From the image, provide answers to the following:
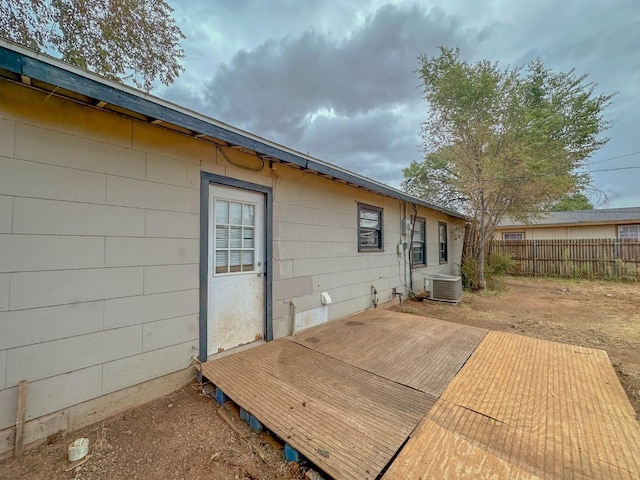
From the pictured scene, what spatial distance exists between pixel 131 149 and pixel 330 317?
361 cm

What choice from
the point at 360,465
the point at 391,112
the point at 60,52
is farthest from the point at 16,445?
the point at 391,112

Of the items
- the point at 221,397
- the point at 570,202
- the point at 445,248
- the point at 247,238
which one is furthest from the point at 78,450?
the point at 570,202

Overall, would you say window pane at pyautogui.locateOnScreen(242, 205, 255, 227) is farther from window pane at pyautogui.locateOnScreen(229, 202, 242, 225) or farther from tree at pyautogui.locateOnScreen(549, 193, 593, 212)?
tree at pyautogui.locateOnScreen(549, 193, 593, 212)

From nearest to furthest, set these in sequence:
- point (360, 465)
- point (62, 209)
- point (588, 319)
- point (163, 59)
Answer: point (360, 465) < point (62, 209) < point (588, 319) < point (163, 59)

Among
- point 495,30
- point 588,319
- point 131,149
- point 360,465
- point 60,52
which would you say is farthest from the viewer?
point 495,30

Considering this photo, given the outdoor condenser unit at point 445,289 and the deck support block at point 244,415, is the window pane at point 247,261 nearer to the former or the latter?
the deck support block at point 244,415

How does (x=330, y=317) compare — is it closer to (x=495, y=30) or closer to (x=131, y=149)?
(x=131, y=149)

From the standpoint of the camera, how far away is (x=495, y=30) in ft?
22.3

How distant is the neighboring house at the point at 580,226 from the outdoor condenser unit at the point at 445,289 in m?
8.04

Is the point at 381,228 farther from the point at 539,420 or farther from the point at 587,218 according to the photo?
the point at 587,218

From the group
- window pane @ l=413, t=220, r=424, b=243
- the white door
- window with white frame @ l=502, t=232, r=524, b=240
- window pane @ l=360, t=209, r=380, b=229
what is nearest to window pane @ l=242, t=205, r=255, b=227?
the white door

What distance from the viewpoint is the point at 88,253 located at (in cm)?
209

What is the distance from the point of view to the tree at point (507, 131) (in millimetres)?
7555

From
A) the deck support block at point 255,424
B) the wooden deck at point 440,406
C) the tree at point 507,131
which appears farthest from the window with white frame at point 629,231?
the deck support block at point 255,424
